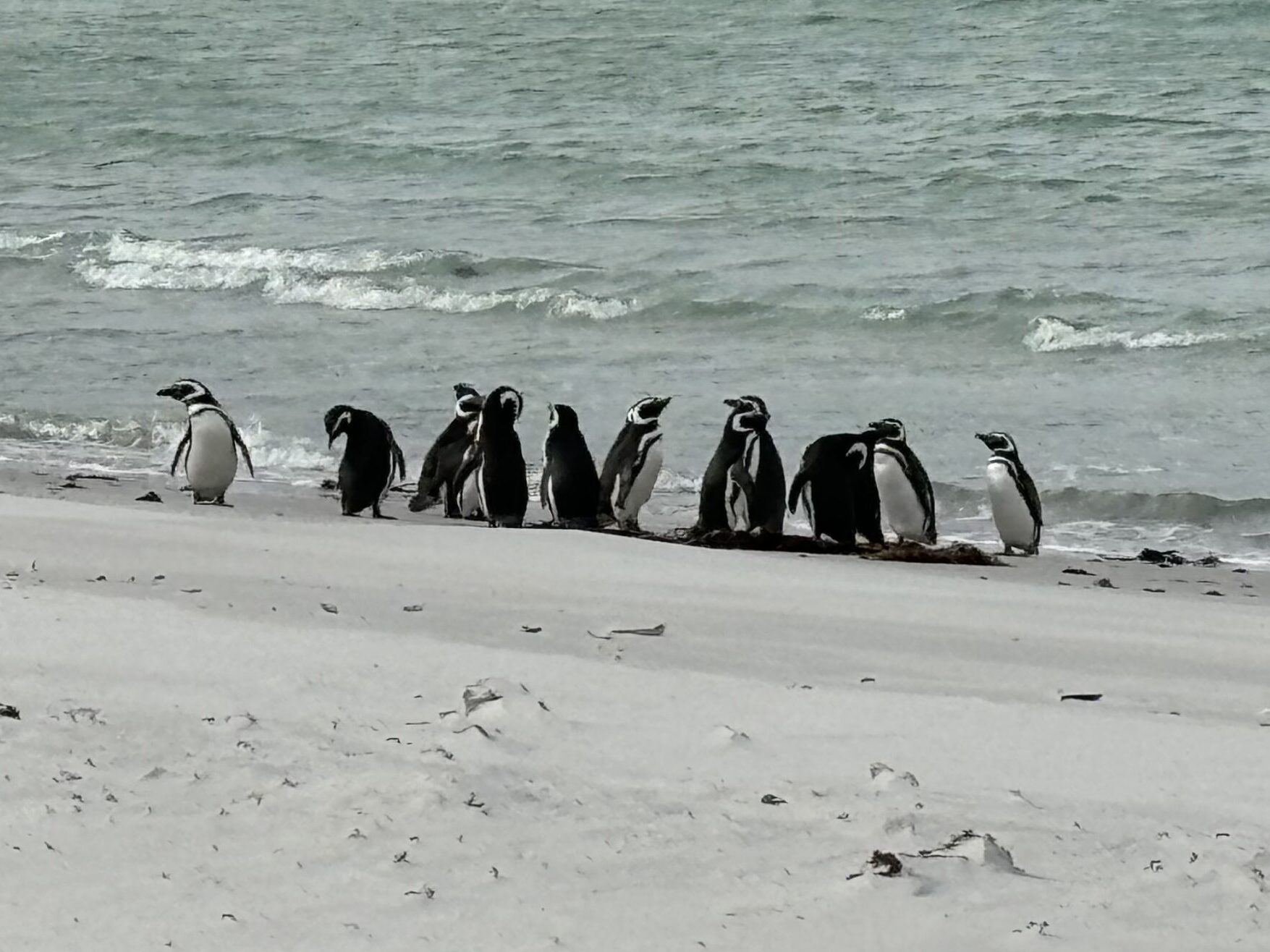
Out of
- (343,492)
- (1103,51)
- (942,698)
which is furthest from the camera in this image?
(1103,51)

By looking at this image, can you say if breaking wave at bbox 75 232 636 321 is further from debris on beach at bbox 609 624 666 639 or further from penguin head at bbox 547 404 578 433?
debris on beach at bbox 609 624 666 639

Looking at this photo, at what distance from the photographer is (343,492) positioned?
296 inches

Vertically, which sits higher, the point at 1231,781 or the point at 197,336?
the point at 197,336

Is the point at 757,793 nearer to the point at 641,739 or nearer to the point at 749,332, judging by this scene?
the point at 641,739

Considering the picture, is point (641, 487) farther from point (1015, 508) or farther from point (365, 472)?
point (1015, 508)

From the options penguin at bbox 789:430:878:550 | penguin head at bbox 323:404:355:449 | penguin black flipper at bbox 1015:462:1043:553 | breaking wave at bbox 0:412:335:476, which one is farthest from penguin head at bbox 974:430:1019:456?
breaking wave at bbox 0:412:335:476

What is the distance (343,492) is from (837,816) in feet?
16.3

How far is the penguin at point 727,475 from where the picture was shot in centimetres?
716

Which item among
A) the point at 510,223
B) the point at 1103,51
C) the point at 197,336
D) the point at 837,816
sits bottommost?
the point at 837,816

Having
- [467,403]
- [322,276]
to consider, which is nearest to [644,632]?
[467,403]

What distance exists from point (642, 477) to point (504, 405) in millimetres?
638

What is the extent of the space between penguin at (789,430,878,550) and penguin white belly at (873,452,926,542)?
0.11 meters

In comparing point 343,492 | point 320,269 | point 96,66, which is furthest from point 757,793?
point 96,66

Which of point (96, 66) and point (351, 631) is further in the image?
point (96, 66)
